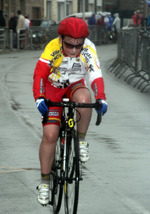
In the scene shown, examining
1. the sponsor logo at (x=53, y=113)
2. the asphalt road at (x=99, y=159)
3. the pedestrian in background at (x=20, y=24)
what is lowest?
the pedestrian in background at (x=20, y=24)

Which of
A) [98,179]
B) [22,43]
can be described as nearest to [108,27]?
[22,43]

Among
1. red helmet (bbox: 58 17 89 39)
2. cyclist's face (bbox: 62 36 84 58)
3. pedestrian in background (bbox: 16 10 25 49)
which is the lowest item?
pedestrian in background (bbox: 16 10 25 49)

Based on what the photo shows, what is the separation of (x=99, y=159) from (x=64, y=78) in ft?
9.81

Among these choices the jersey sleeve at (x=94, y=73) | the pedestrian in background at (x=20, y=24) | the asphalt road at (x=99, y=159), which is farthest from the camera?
the pedestrian in background at (x=20, y=24)

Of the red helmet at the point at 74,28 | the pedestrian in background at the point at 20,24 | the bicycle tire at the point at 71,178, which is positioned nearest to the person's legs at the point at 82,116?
the bicycle tire at the point at 71,178

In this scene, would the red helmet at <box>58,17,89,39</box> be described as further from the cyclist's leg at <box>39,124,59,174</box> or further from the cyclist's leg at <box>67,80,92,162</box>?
the cyclist's leg at <box>39,124,59,174</box>

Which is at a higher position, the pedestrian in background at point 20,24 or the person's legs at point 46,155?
the person's legs at point 46,155

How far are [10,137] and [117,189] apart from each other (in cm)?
358

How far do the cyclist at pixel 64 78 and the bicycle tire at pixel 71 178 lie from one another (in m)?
0.12

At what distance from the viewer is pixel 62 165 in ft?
17.5

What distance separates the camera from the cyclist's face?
5.33 meters

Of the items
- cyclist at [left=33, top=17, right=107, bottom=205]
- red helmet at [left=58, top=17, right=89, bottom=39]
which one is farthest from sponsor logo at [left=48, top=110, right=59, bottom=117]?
red helmet at [left=58, top=17, right=89, bottom=39]

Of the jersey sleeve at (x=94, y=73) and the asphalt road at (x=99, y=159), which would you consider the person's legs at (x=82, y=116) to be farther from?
the asphalt road at (x=99, y=159)

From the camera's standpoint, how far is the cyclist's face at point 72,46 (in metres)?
5.33
